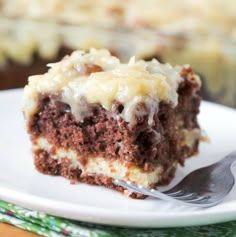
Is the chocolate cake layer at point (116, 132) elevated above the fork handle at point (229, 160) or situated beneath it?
elevated above

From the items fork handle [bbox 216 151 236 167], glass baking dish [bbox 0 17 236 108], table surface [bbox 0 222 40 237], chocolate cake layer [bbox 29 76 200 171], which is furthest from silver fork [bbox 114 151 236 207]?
glass baking dish [bbox 0 17 236 108]

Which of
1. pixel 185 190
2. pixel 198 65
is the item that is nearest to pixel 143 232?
pixel 185 190

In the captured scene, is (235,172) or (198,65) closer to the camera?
(235,172)

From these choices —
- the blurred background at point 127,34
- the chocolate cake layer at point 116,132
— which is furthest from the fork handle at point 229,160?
the blurred background at point 127,34

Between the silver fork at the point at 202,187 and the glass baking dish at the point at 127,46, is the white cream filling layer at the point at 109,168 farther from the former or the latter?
the glass baking dish at the point at 127,46

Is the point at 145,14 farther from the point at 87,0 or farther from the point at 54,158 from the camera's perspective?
the point at 54,158

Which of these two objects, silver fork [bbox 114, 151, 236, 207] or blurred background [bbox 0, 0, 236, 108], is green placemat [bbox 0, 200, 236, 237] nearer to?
silver fork [bbox 114, 151, 236, 207]
